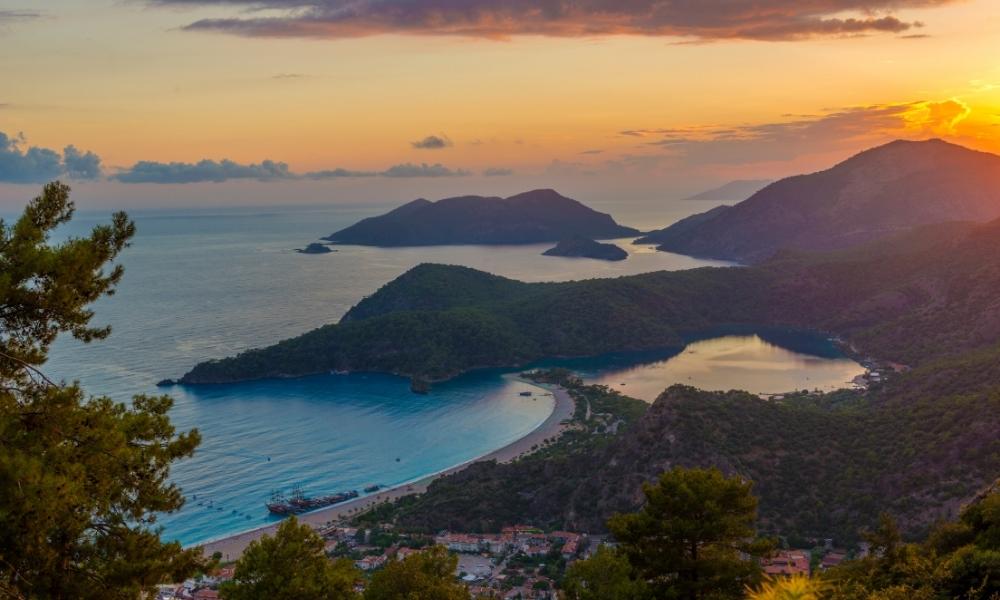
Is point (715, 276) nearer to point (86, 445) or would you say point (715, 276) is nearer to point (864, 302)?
point (864, 302)

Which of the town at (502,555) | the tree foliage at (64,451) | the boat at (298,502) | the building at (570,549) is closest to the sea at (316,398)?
the boat at (298,502)

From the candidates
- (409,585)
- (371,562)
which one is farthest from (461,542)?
(409,585)

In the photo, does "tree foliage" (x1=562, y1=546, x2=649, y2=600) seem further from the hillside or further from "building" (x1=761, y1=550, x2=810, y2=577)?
the hillside

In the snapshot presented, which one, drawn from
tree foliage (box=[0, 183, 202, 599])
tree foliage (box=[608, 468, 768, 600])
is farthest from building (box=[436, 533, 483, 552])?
tree foliage (box=[0, 183, 202, 599])

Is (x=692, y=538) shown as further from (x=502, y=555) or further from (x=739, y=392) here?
(x=739, y=392)

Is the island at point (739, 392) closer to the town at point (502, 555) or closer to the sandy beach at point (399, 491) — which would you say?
the town at point (502, 555)

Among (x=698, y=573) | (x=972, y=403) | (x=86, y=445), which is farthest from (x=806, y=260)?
(x=86, y=445)
